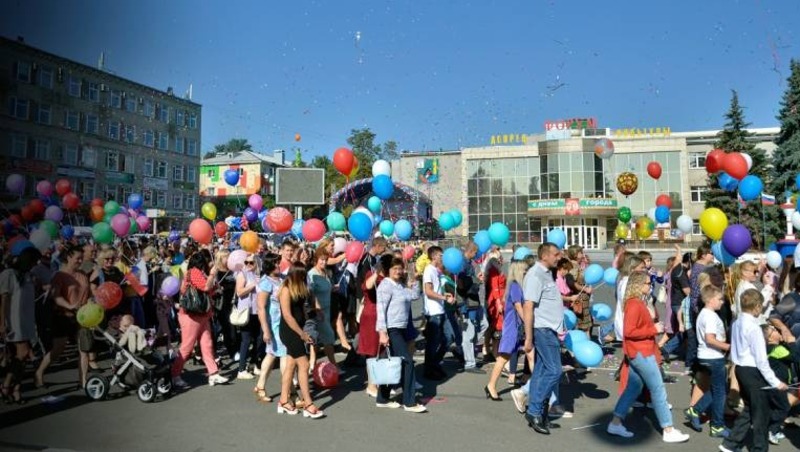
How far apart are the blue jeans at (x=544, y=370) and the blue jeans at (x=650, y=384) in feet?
2.09

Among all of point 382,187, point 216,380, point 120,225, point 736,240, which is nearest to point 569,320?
point 736,240

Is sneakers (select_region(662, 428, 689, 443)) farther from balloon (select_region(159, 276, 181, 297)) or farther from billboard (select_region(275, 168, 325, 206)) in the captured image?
billboard (select_region(275, 168, 325, 206))

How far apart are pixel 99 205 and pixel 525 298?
44.6 feet

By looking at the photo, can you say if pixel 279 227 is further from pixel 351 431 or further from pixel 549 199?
pixel 549 199

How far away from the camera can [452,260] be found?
24.3ft

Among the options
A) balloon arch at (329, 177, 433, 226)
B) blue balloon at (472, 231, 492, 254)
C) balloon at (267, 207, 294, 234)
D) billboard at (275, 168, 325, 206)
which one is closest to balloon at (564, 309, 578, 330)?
blue balloon at (472, 231, 492, 254)

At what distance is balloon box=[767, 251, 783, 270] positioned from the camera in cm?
859

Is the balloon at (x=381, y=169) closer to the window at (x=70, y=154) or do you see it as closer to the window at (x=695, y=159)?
the window at (x=70, y=154)

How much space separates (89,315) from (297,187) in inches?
589

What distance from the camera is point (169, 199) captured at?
180ft

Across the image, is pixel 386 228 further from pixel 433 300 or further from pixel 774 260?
pixel 774 260

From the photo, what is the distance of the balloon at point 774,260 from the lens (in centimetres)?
859

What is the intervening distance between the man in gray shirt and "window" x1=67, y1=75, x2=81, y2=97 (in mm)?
40565

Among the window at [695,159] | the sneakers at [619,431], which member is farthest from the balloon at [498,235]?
the window at [695,159]
